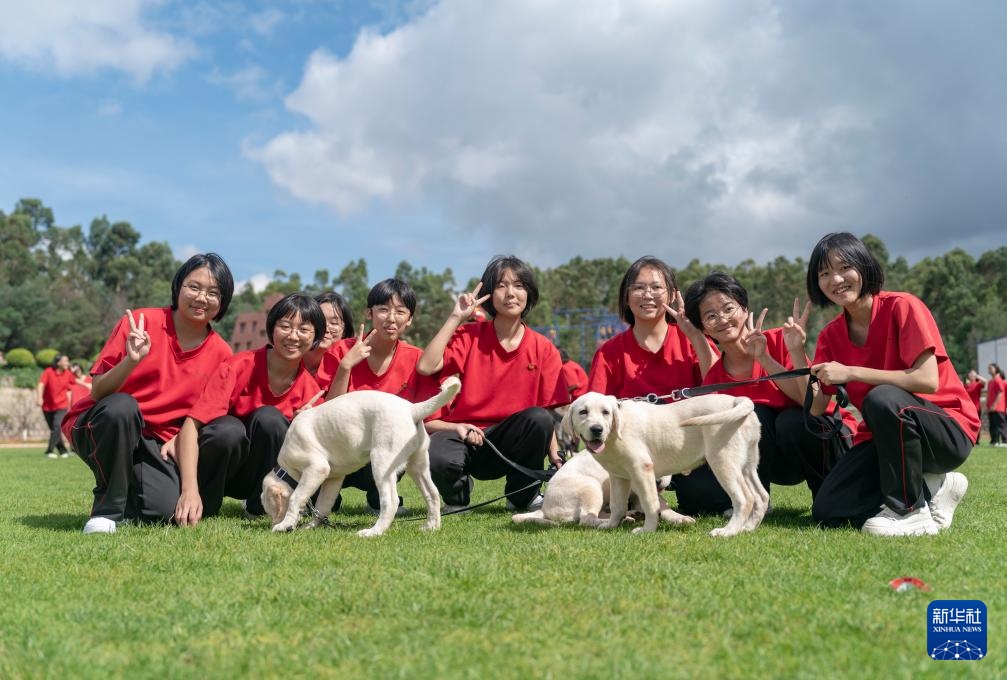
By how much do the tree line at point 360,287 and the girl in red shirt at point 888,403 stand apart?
35.3 meters

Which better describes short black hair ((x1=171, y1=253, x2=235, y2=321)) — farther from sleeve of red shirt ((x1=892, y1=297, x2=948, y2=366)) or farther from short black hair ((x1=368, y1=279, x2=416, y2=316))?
sleeve of red shirt ((x1=892, y1=297, x2=948, y2=366))

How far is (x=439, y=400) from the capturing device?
4.68 m

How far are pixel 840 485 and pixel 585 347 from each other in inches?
1629

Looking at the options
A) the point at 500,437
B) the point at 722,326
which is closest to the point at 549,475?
the point at 500,437

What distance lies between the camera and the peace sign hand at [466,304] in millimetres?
5836

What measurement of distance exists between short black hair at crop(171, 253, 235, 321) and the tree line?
111ft

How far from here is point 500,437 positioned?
5984 millimetres

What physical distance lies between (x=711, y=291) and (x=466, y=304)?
5.77 ft

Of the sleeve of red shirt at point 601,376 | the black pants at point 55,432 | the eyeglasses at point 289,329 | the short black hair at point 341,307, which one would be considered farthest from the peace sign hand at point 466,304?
the black pants at point 55,432

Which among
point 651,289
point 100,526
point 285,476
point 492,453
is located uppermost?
point 651,289

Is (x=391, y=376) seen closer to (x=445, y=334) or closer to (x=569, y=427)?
(x=445, y=334)

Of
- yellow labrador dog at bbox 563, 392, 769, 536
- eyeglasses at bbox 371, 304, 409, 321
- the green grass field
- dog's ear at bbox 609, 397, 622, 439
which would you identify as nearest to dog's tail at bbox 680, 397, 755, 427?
yellow labrador dog at bbox 563, 392, 769, 536

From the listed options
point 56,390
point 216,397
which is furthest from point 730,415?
point 56,390

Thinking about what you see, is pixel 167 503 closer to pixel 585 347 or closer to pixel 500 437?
pixel 500 437
